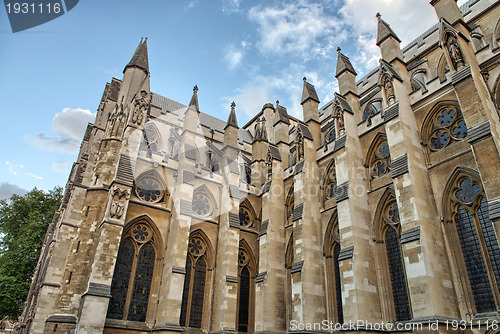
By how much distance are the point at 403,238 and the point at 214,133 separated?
57.8 feet

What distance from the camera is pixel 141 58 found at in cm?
1977

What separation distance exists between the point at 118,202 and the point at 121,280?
3.29m

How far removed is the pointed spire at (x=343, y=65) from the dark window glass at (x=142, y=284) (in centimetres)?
1272

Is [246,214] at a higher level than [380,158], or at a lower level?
lower

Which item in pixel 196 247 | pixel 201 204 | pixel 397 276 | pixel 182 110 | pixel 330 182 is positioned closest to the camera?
pixel 397 276

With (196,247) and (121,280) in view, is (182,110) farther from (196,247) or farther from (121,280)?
(121,280)

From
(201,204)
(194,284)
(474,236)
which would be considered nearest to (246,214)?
(201,204)

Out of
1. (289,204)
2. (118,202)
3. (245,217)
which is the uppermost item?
(289,204)

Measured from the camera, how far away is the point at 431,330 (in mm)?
9227

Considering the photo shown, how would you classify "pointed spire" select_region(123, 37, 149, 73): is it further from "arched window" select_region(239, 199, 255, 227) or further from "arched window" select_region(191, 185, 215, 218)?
"arched window" select_region(239, 199, 255, 227)

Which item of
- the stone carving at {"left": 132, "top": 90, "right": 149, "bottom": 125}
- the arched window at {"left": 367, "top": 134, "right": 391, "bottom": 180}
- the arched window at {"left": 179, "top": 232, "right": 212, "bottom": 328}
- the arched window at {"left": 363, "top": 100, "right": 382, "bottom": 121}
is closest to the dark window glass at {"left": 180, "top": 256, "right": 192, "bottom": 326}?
the arched window at {"left": 179, "top": 232, "right": 212, "bottom": 328}

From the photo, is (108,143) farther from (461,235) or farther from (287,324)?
(461,235)

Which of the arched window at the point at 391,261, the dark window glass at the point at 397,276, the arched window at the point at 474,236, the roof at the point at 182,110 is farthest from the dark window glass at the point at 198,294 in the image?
the roof at the point at 182,110

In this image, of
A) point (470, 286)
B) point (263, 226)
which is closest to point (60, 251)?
point (263, 226)
